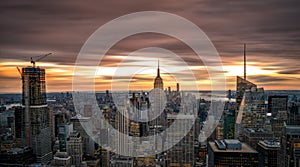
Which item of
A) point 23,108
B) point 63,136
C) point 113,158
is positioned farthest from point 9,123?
point 113,158

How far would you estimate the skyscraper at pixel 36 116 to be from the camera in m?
8.02

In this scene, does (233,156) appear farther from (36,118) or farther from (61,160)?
(36,118)

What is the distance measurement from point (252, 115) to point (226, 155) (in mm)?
5156

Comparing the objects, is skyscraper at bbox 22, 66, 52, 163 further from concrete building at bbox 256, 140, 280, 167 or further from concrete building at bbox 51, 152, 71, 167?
concrete building at bbox 256, 140, 280, 167

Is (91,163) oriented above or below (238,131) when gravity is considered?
below

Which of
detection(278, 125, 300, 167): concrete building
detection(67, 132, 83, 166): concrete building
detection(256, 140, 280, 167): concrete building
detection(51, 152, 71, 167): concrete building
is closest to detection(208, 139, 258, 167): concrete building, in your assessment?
detection(278, 125, 300, 167): concrete building

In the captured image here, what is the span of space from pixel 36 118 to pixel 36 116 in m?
0.09

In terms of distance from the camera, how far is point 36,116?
28.6ft

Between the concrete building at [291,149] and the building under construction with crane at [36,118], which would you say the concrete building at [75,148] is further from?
the concrete building at [291,149]

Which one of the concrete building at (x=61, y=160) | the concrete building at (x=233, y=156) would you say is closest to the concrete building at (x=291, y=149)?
the concrete building at (x=233, y=156)

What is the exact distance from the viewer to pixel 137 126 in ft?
29.2

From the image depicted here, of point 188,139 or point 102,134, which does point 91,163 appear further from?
point 188,139

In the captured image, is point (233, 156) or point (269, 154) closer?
point (233, 156)

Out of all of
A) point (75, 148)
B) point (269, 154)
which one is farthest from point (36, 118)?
point (269, 154)
